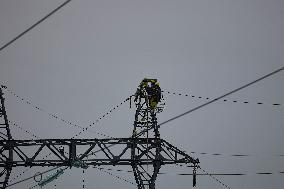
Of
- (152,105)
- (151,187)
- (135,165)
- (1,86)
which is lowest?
(151,187)

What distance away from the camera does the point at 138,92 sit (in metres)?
15.5

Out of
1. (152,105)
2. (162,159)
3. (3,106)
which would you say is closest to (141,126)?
(152,105)

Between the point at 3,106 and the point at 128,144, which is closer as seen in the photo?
the point at 128,144

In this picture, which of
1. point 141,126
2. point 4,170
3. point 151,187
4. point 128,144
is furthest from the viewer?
point 4,170

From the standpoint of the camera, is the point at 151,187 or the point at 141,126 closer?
the point at 151,187

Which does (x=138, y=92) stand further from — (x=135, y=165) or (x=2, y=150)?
(x=2, y=150)

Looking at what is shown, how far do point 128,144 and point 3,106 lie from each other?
7.34 metres

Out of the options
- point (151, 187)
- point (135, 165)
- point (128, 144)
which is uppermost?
point (128, 144)

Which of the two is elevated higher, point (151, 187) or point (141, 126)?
point (141, 126)

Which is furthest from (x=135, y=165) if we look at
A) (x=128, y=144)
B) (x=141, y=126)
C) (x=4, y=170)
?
(x=4, y=170)

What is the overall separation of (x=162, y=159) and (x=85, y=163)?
3338mm

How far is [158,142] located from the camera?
1328 centimetres

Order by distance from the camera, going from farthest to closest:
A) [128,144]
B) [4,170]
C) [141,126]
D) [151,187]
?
[4,170] < [141,126] < [128,144] < [151,187]

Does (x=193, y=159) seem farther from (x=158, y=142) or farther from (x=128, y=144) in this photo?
(x=128, y=144)
